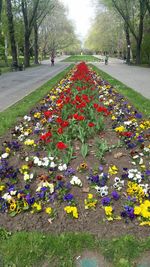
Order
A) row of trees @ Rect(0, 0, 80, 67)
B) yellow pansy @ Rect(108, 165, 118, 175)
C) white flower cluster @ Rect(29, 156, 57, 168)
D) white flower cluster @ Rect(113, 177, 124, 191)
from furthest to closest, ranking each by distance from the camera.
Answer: row of trees @ Rect(0, 0, 80, 67) < white flower cluster @ Rect(29, 156, 57, 168) < yellow pansy @ Rect(108, 165, 118, 175) < white flower cluster @ Rect(113, 177, 124, 191)

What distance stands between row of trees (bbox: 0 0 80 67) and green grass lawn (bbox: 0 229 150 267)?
107 feet

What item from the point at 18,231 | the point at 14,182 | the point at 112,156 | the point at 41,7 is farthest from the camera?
the point at 41,7

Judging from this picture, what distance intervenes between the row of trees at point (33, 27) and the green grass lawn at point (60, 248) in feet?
107

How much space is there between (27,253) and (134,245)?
3.56ft

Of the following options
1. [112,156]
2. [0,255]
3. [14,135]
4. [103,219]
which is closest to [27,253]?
[0,255]

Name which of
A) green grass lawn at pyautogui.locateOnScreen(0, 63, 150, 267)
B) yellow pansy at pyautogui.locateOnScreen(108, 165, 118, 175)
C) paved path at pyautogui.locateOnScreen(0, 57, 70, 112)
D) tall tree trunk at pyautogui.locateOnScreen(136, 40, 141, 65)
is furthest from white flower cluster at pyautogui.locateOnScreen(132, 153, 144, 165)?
tall tree trunk at pyautogui.locateOnScreen(136, 40, 141, 65)

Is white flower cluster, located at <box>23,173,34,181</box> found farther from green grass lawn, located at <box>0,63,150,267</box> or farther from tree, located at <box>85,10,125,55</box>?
tree, located at <box>85,10,125,55</box>

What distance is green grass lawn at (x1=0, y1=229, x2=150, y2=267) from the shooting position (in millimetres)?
3131

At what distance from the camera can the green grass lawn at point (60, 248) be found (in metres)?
3.13

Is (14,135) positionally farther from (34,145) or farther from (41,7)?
(41,7)

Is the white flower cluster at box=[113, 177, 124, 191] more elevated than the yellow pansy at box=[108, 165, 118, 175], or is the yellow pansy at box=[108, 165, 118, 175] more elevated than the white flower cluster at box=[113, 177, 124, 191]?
the yellow pansy at box=[108, 165, 118, 175]

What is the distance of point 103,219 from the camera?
3.77 metres

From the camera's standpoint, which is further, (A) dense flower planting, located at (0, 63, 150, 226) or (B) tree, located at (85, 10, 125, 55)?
(B) tree, located at (85, 10, 125, 55)

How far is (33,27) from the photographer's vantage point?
52.9m
